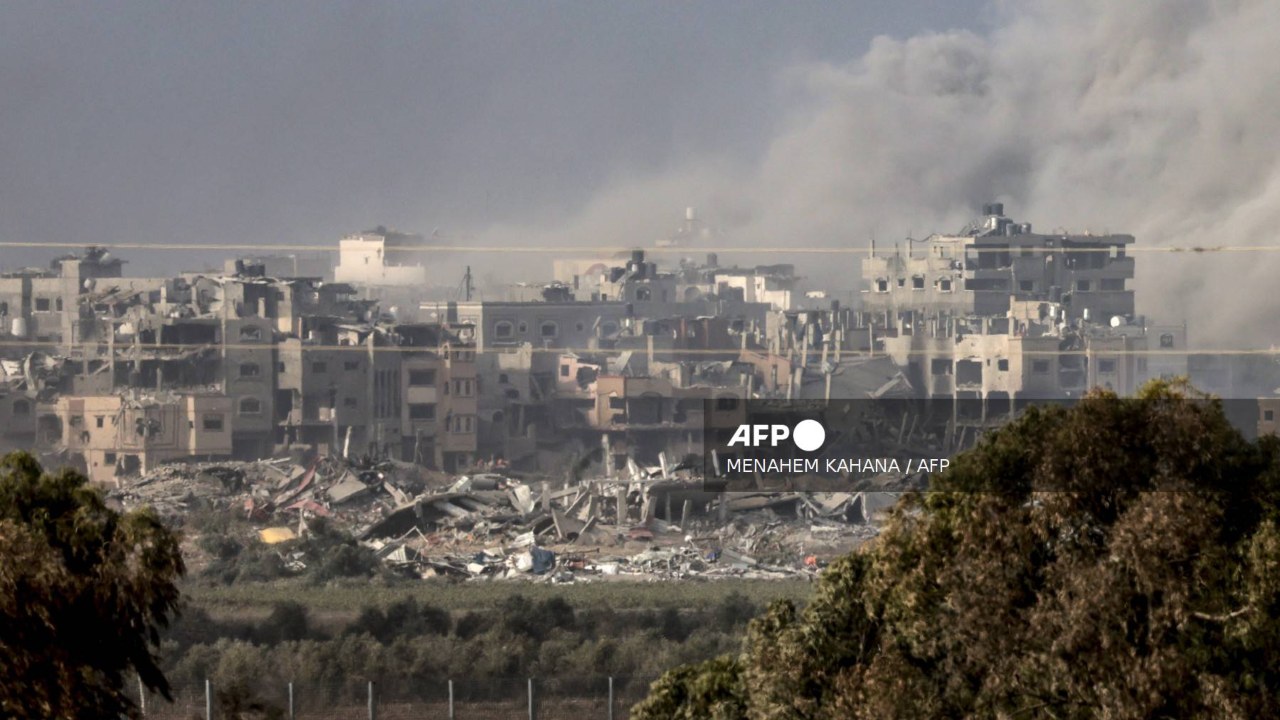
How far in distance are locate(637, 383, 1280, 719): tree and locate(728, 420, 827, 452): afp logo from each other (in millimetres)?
22847

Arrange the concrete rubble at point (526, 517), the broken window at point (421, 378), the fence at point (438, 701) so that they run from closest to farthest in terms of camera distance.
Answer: the fence at point (438, 701)
the concrete rubble at point (526, 517)
the broken window at point (421, 378)

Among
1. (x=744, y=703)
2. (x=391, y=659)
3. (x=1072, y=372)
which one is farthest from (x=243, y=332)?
(x=744, y=703)

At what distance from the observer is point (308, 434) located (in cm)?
4359

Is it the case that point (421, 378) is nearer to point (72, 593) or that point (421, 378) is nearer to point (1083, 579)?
point (72, 593)

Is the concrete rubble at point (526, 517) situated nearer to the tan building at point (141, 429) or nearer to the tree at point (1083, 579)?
the tan building at point (141, 429)

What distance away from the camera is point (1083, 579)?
22.9ft

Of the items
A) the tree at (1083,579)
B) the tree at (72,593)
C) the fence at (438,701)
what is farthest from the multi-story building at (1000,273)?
the tree at (72,593)

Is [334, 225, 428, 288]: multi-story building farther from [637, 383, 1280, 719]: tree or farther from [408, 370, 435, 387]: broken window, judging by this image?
[637, 383, 1280, 719]: tree

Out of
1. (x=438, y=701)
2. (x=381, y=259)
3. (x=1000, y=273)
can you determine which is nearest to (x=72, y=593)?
(x=438, y=701)

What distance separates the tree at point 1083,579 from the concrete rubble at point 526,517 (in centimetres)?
2519

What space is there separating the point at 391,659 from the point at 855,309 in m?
38.0

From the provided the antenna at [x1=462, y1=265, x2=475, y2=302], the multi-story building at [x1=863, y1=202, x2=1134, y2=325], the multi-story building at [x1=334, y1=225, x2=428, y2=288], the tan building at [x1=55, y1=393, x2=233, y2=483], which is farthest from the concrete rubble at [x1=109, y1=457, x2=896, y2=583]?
the multi-story building at [x1=334, y1=225, x2=428, y2=288]

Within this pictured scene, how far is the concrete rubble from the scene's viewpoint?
34.9 metres

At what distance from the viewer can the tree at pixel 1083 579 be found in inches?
272
